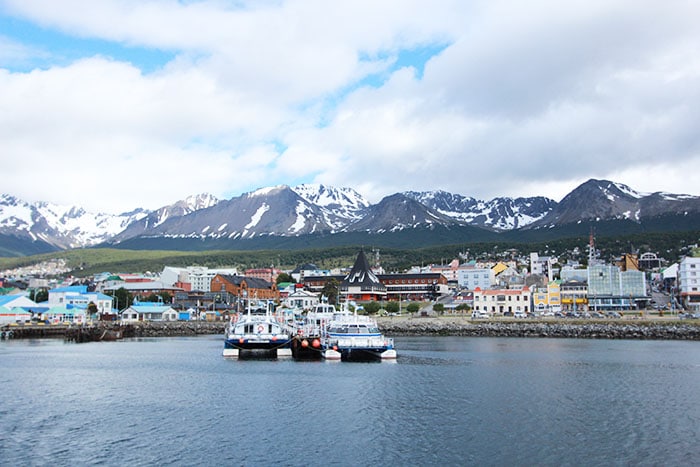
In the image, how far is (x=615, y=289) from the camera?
107312 mm

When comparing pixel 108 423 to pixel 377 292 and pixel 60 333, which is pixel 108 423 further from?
pixel 377 292

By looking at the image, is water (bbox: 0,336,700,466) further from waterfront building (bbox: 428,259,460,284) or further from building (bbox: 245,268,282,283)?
building (bbox: 245,268,282,283)

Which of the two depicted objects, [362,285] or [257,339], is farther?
[362,285]

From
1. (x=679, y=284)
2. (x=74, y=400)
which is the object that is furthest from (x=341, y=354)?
(x=679, y=284)

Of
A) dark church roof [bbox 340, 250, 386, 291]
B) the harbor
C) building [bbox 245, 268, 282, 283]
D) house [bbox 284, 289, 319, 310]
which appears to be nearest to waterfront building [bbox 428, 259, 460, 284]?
dark church roof [bbox 340, 250, 386, 291]

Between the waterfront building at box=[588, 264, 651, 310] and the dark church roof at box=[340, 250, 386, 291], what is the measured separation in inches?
1782

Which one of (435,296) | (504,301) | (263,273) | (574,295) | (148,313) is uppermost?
(263,273)

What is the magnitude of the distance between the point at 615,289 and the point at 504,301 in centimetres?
2101

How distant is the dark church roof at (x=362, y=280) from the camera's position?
13525cm

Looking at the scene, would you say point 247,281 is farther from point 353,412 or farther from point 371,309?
point 353,412

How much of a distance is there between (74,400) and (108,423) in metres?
6.24

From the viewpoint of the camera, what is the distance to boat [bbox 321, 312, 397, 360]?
157 feet

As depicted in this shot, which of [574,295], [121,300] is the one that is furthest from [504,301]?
[121,300]

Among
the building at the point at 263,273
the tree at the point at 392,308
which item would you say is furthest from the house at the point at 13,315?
the building at the point at 263,273
